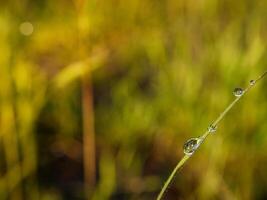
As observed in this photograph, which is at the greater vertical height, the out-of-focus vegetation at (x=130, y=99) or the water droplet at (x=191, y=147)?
the water droplet at (x=191, y=147)

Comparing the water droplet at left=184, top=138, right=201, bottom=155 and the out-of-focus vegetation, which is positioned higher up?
the water droplet at left=184, top=138, right=201, bottom=155

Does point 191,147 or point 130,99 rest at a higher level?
point 191,147

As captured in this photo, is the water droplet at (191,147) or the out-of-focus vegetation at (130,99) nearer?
the water droplet at (191,147)

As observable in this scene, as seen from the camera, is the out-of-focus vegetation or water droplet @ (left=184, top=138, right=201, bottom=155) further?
the out-of-focus vegetation

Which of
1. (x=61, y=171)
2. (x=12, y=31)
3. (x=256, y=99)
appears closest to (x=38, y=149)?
(x=61, y=171)

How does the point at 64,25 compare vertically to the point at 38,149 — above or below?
above

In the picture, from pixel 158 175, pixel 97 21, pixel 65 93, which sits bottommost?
pixel 158 175

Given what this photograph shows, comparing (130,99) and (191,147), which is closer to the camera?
(191,147)

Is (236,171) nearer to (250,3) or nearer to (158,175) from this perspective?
(158,175)
